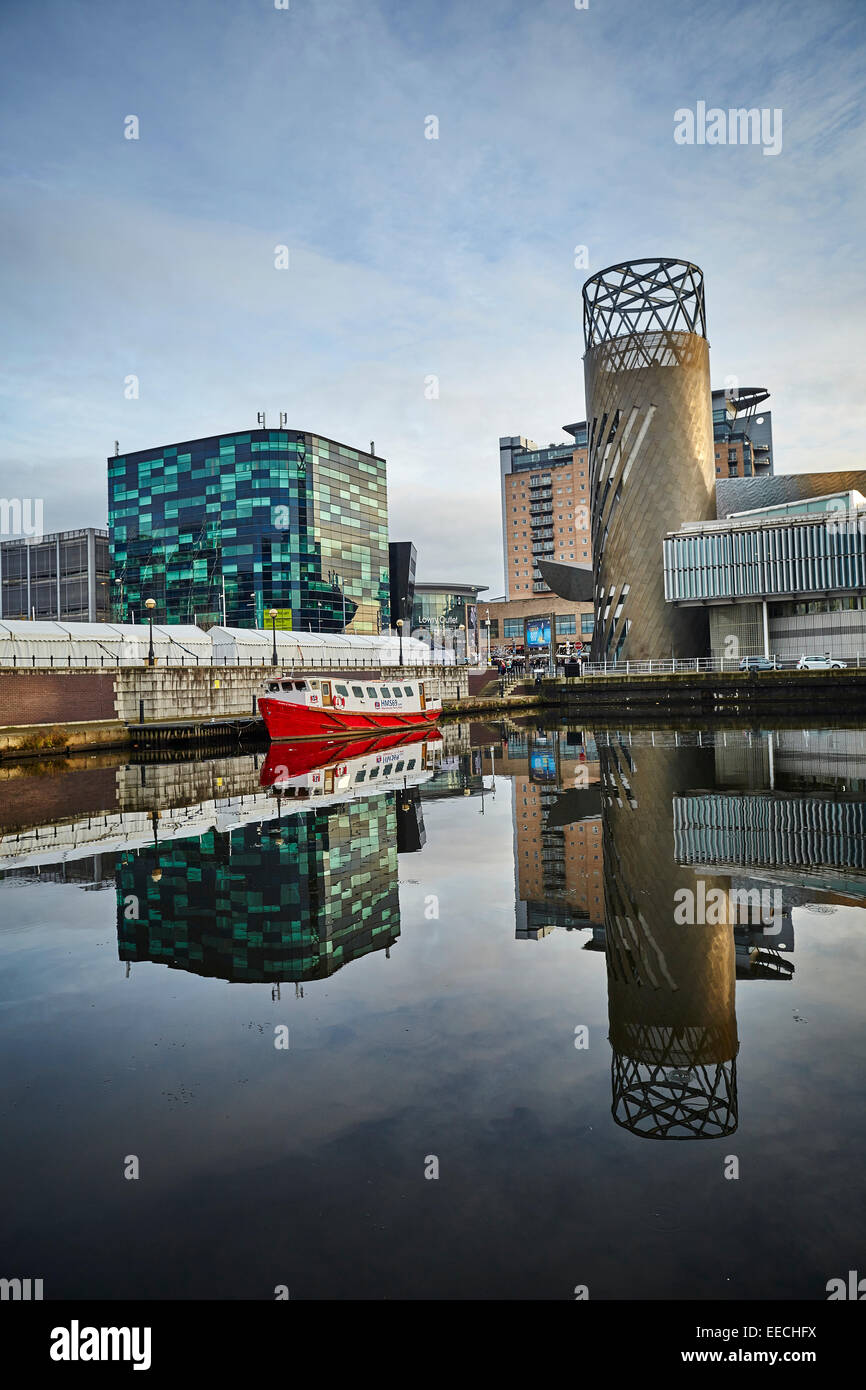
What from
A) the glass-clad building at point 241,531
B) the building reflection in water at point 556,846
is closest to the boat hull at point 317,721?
the building reflection in water at point 556,846

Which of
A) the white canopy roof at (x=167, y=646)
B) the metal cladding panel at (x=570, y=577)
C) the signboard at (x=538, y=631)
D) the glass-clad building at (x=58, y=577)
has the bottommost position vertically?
the white canopy roof at (x=167, y=646)

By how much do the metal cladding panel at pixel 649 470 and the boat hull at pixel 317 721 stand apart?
4009 cm

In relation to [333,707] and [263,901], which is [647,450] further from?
[263,901]

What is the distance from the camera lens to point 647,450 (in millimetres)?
80188

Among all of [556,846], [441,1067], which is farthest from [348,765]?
[441,1067]

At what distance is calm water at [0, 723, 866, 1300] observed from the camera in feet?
13.4

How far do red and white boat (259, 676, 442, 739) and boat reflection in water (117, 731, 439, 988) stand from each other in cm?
2061

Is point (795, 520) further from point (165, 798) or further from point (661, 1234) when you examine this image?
point (661, 1234)

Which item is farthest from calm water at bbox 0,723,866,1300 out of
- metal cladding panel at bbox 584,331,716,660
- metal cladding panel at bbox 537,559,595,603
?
metal cladding panel at bbox 537,559,595,603

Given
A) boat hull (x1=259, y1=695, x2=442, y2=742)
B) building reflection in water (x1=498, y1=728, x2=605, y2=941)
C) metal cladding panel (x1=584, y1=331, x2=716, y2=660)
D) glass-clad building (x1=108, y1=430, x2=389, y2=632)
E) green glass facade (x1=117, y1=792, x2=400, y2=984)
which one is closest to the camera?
green glass facade (x1=117, y1=792, x2=400, y2=984)

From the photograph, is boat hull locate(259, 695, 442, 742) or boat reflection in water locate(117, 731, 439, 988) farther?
boat hull locate(259, 695, 442, 742)

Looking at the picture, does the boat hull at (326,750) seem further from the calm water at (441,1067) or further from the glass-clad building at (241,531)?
the glass-clad building at (241,531)

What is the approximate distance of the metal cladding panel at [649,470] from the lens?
7988 centimetres

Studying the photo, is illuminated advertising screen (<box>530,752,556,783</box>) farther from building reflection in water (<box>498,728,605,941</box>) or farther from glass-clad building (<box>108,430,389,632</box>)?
glass-clad building (<box>108,430,389,632</box>)
